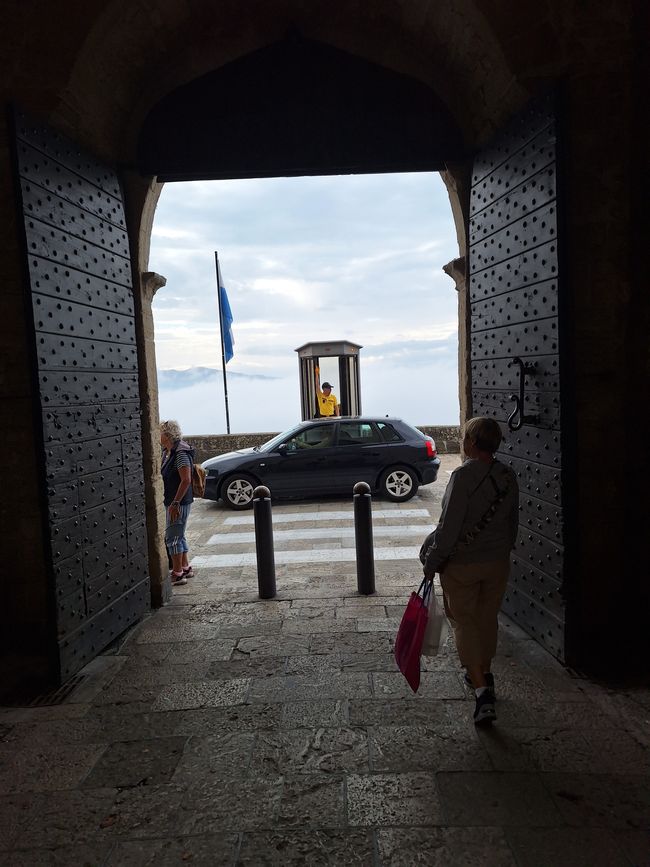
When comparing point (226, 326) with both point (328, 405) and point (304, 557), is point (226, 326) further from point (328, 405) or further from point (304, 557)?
point (304, 557)

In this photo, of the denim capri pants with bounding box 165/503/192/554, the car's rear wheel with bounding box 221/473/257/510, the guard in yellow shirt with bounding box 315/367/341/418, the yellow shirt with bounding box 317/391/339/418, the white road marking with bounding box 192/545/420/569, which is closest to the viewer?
the denim capri pants with bounding box 165/503/192/554

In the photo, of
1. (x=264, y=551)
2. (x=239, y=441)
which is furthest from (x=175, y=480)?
(x=239, y=441)

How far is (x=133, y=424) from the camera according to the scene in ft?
15.8

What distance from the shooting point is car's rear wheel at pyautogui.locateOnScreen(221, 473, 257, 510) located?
9523mm

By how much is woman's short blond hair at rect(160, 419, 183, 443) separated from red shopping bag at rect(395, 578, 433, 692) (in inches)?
123

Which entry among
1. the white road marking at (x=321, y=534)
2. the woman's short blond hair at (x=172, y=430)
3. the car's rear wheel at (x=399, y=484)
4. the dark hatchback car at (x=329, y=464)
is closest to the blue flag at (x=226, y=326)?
the dark hatchback car at (x=329, y=464)

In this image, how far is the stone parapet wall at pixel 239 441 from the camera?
1370 centimetres

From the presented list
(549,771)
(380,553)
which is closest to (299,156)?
(380,553)

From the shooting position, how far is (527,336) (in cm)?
394

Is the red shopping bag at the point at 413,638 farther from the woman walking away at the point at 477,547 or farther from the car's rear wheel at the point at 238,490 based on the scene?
the car's rear wheel at the point at 238,490

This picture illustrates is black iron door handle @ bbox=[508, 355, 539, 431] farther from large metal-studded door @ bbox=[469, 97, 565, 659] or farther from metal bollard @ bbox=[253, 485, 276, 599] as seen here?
metal bollard @ bbox=[253, 485, 276, 599]

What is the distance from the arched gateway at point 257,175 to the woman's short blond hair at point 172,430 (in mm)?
420

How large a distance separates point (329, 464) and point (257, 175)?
17.5 feet

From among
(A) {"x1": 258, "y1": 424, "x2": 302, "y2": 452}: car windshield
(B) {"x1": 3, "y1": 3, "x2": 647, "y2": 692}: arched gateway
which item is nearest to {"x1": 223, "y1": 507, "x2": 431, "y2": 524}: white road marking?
(A) {"x1": 258, "y1": 424, "x2": 302, "y2": 452}: car windshield
